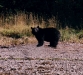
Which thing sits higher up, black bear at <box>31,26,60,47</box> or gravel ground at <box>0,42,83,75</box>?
black bear at <box>31,26,60,47</box>

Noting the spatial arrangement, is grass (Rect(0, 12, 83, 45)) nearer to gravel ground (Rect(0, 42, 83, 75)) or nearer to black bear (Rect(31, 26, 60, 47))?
black bear (Rect(31, 26, 60, 47))

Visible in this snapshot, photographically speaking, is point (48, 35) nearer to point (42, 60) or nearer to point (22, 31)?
point (42, 60)

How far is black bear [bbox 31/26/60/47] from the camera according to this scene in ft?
41.7

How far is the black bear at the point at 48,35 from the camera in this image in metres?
12.7

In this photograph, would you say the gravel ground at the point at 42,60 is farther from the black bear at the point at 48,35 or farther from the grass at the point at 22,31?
Answer: the grass at the point at 22,31

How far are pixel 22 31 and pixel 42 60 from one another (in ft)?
19.0

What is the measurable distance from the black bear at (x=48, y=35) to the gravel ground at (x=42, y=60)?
23cm

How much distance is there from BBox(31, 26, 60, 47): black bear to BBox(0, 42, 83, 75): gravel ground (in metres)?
0.23

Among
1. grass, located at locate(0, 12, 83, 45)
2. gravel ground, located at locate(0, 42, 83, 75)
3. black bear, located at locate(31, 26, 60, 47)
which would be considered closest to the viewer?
gravel ground, located at locate(0, 42, 83, 75)

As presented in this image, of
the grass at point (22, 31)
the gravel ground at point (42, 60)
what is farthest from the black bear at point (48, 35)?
the grass at point (22, 31)

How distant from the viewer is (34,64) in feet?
31.4

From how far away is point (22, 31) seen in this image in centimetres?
1579

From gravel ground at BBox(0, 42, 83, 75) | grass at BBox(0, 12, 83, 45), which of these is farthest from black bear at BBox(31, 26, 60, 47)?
grass at BBox(0, 12, 83, 45)

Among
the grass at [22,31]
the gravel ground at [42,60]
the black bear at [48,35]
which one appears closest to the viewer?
the gravel ground at [42,60]
